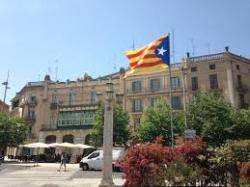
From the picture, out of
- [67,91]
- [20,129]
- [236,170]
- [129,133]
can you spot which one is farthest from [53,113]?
[236,170]

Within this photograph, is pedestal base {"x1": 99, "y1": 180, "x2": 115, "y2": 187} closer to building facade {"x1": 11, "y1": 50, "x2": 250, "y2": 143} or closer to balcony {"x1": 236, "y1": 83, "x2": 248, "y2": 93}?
building facade {"x1": 11, "y1": 50, "x2": 250, "y2": 143}

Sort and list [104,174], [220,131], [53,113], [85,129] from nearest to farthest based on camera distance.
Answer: [104,174]
[220,131]
[85,129]
[53,113]

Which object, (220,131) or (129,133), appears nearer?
(220,131)

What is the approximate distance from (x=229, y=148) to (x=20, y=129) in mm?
38935

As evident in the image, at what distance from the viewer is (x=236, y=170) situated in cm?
1243

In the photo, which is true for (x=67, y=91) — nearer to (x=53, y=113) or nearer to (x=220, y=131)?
(x=53, y=113)

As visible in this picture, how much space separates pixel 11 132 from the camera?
4559 cm

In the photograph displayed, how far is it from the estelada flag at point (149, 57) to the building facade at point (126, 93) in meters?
22.3

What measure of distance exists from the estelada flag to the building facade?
22.3 m

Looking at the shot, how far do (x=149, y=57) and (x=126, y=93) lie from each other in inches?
1317

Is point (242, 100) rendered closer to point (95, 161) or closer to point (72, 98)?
point (72, 98)

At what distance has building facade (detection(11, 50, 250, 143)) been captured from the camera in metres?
48.0

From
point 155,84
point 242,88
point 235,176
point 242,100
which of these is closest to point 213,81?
point 242,88

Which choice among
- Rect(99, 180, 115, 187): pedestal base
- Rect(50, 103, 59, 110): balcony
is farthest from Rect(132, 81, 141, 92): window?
Rect(99, 180, 115, 187): pedestal base
